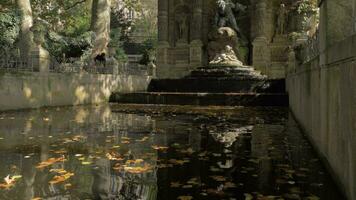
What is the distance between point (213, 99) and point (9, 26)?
10.7 m

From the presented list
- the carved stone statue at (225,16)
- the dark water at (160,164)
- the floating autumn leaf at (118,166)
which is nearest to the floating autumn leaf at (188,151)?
the dark water at (160,164)

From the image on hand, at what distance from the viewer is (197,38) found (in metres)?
31.0

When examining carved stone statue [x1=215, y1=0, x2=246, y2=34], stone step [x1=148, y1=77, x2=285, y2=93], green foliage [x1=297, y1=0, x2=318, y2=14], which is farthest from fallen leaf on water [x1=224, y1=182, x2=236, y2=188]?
carved stone statue [x1=215, y1=0, x2=246, y2=34]

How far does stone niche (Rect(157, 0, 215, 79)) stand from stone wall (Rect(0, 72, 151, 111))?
31.8ft

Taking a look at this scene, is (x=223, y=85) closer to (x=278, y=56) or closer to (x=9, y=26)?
(x=278, y=56)

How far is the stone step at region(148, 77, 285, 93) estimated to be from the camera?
20562 millimetres

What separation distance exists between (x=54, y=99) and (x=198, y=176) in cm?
1245

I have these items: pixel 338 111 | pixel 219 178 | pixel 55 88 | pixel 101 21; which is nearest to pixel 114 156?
pixel 219 178

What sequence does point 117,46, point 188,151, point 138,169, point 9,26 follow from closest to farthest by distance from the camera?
point 138,169, point 188,151, point 9,26, point 117,46

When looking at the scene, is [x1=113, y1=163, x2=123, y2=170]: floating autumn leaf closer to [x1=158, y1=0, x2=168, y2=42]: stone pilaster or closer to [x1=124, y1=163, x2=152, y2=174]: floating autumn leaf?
[x1=124, y1=163, x2=152, y2=174]: floating autumn leaf

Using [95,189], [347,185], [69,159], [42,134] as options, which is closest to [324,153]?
[347,185]

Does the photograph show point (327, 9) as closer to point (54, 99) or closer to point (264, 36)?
point (54, 99)

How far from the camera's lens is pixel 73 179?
183 inches

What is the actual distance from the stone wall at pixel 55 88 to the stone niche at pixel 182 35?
9697mm
